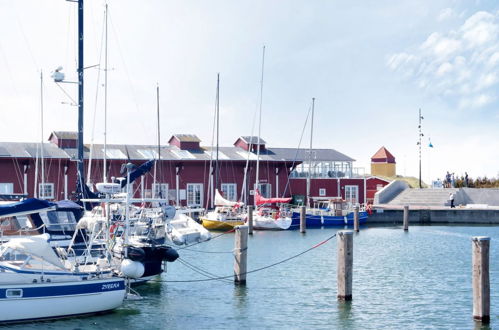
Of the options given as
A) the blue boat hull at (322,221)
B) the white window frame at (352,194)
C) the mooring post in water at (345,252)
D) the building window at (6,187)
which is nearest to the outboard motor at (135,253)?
the mooring post in water at (345,252)

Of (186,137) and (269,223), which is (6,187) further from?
(269,223)

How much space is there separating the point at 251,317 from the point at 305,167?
5473cm

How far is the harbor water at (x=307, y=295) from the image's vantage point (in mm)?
24109

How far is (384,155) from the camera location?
107188 millimetres

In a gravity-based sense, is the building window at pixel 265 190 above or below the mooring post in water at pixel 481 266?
above

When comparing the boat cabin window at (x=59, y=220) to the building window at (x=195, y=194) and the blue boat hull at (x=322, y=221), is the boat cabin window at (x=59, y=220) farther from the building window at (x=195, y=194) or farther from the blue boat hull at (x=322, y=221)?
the building window at (x=195, y=194)

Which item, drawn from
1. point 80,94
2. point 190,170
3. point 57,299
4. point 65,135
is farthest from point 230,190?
point 57,299

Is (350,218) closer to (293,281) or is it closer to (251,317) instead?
(293,281)

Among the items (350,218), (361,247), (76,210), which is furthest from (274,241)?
(76,210)

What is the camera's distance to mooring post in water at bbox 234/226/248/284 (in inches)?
1139

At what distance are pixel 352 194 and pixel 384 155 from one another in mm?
27771

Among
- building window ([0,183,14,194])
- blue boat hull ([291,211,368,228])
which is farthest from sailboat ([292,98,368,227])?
building window ([0,183,14,194])

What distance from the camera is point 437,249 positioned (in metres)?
47.5

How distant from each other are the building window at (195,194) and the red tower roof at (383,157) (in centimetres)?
4285
